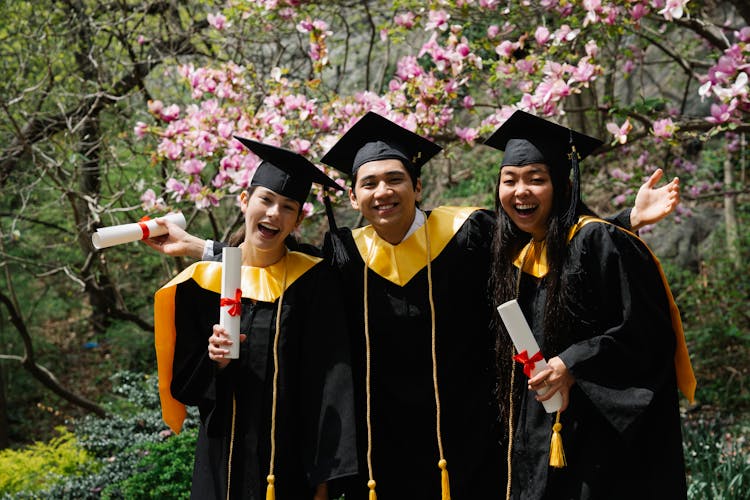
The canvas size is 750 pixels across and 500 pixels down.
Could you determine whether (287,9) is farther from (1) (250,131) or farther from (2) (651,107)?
(2) (651,107)

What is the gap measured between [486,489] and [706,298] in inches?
197

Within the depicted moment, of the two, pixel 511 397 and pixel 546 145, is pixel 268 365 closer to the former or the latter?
pixel 511 397

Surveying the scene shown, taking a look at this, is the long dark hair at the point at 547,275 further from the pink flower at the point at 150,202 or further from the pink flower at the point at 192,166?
the pink flower at the point at 150,202

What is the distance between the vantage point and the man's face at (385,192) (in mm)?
2793

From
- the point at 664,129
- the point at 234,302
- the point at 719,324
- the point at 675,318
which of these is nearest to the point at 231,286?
the point at 234,302

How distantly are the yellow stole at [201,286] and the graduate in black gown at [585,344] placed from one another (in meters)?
0.79

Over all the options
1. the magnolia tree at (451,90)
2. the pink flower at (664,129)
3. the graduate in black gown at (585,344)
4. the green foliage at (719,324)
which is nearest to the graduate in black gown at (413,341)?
the graduate in black gown at (585,344)

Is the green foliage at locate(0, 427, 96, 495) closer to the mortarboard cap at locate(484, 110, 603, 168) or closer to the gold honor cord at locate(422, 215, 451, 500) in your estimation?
the gold honor cord at locate(422, 215, 451, 500)

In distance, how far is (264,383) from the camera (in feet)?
8.90

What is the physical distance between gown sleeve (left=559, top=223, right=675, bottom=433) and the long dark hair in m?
0.05

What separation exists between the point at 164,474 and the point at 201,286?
1.56m

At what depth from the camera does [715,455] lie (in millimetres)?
4145

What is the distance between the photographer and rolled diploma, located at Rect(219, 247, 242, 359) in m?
2.53

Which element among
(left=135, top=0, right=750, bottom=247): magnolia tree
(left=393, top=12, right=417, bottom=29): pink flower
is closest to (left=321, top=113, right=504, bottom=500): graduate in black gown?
(left=135, top=0, right=750, bottom=247): magnolia tree
